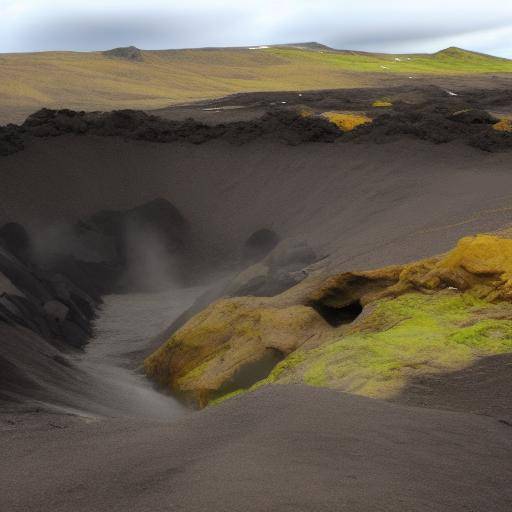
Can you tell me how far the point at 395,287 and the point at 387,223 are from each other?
4470mm

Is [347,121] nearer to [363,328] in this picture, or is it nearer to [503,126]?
[503,126]

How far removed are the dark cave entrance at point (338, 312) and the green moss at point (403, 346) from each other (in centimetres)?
99

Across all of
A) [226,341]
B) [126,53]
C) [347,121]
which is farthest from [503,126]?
[126,53]

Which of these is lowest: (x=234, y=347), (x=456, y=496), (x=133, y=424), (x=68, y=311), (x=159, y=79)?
(x=68, y=311)

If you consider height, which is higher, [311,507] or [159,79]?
[159,79]

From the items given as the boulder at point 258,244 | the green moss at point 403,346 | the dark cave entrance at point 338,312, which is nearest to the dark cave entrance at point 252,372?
the green moss at point 403,346

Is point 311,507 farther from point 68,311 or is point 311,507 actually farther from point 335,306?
point 68,311

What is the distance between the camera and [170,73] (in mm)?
54094

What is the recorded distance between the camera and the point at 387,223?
12141 mm

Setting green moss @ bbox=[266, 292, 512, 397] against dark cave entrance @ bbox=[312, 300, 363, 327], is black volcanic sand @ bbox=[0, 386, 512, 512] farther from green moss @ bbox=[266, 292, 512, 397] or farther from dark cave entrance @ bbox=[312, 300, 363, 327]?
dark cave entrance @ bbox=[312, 300, 363, 327]

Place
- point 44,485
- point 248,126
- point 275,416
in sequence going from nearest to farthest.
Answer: point 44,485
point 275,416
point 248,126

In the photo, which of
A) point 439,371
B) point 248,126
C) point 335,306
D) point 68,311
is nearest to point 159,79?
point 248,126

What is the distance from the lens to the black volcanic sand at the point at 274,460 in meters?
3.34

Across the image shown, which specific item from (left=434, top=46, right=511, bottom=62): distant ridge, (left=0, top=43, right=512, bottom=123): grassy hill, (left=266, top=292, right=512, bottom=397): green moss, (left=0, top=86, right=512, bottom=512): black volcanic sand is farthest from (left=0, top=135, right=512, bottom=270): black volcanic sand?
(left=434, top=46, right=511, bottom=62): distant ridge
